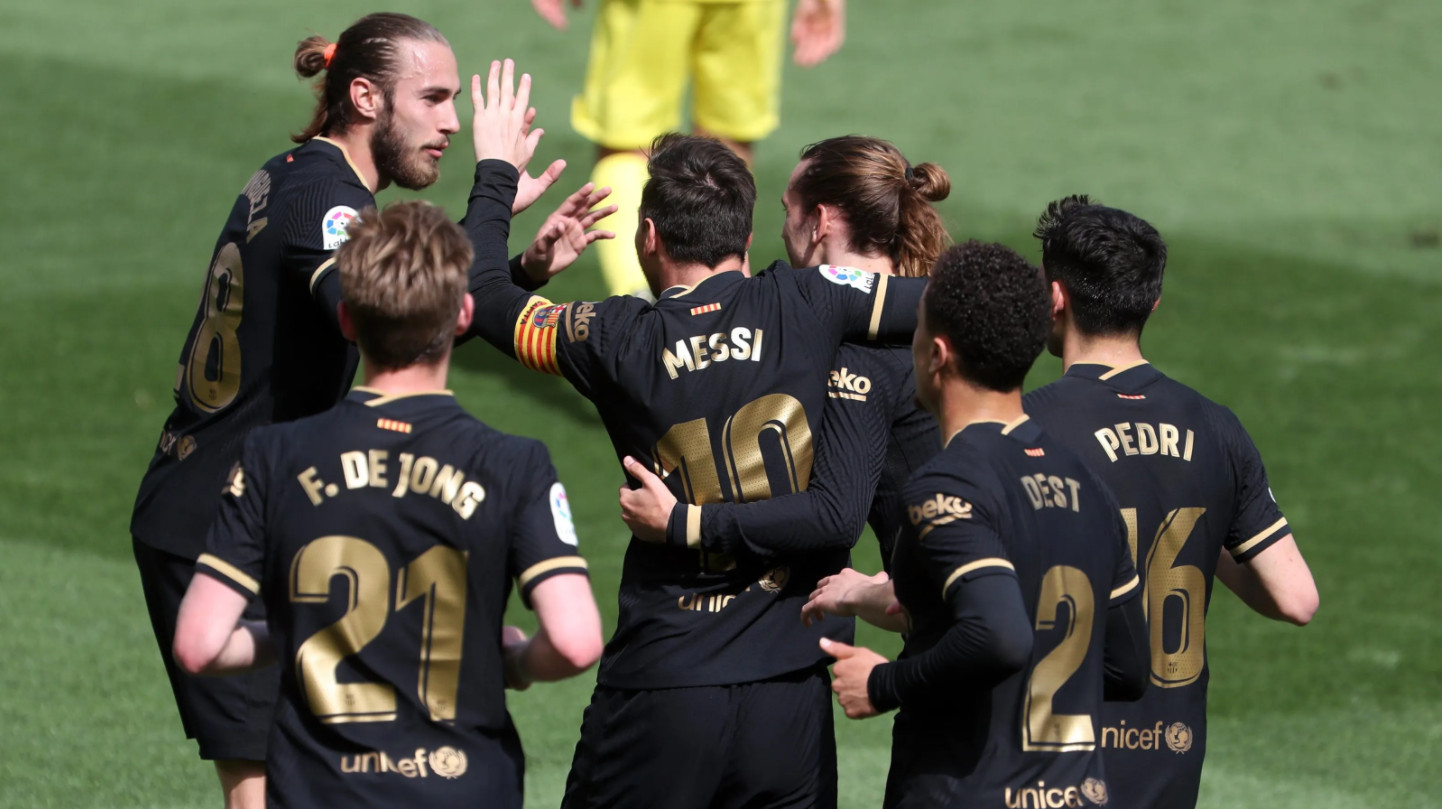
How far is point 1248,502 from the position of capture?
157 inches

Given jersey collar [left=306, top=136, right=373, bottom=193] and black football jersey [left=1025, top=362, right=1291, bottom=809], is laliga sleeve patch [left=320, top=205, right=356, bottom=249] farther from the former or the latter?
black football jersey [left=1025, top=362, right=1291, bottom=809]

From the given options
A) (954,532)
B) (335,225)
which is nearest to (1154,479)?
(954,532)

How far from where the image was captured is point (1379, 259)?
1283 cm

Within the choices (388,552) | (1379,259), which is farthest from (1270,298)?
(388,552)

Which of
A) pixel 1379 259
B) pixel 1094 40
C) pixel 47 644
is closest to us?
pixel 47 644

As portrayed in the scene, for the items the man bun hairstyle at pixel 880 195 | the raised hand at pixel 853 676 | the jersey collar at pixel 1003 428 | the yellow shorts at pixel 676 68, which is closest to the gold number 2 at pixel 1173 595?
the jersey collar at pixel 1003 428

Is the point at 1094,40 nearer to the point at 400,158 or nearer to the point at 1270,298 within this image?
the point at 1270,298

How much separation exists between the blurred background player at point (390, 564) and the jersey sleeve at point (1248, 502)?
5.31 ft

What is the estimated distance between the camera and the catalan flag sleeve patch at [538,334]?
4055 mm

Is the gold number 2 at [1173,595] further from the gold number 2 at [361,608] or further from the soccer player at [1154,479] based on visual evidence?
the gold number 2 at [361,608]

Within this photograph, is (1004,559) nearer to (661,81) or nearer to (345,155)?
(345,155)

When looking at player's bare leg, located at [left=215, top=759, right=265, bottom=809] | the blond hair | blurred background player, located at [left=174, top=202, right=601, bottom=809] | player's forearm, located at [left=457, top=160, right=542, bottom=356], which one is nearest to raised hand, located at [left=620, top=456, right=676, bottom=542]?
player's forearm, located at [left=457, top=160, right=542, bottom=356]

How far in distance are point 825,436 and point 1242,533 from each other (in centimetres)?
99

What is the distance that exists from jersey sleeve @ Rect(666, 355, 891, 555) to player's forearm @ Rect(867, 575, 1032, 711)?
770 millimetres
